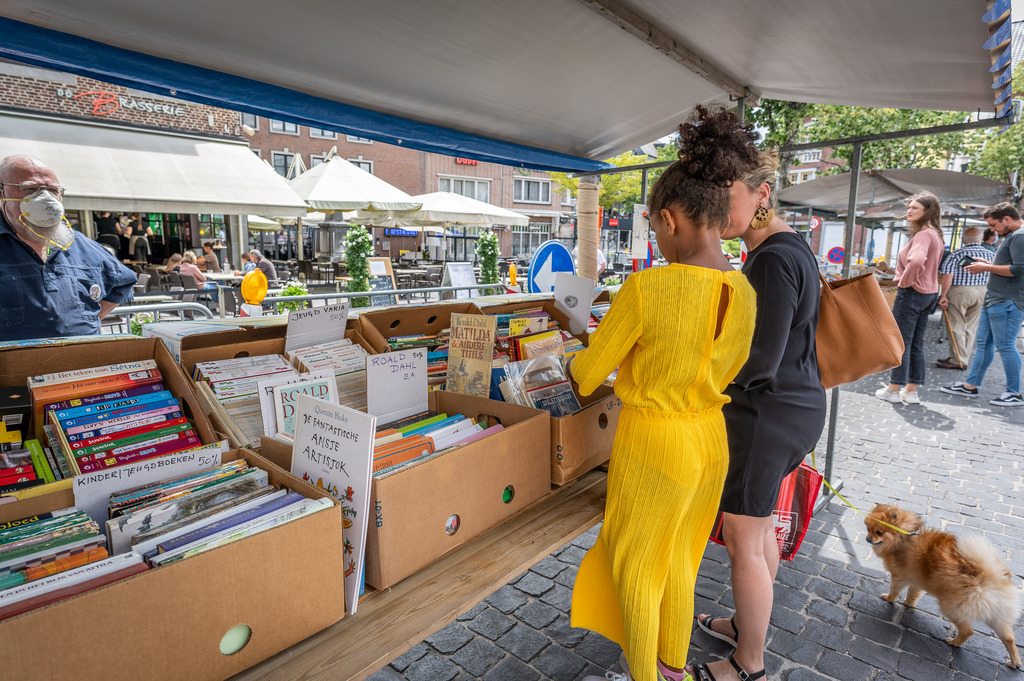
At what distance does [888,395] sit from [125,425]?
7697mm

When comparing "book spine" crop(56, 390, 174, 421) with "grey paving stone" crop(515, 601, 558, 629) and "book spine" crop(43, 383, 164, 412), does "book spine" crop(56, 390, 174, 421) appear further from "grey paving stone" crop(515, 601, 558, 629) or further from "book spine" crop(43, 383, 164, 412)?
"grey paving stone" crop(515, 601, 558, 629)

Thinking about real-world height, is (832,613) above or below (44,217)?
below

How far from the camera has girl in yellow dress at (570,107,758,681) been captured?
168cm

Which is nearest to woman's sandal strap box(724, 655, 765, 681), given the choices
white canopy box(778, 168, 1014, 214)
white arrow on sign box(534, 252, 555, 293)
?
white arrow on sign box(534, 252, 555, 293)

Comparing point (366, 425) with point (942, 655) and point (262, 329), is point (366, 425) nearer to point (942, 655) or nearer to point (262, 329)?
point (262, 329)

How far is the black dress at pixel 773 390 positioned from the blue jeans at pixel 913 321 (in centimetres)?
553

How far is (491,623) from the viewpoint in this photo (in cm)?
287

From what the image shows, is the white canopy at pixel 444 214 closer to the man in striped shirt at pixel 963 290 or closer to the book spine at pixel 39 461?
the man in striped shirt at pixel 963 290

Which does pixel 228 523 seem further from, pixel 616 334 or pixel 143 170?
→ pixel 143 170

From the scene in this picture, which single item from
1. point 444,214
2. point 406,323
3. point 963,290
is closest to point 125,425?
point 406,323

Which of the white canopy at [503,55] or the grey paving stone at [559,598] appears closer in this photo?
the white canopy at [503,55]

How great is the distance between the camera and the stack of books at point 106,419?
1599mm

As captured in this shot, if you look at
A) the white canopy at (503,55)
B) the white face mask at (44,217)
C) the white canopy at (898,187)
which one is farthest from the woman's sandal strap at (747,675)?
the white canopy at (898,187)

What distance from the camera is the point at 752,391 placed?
2.02 m
